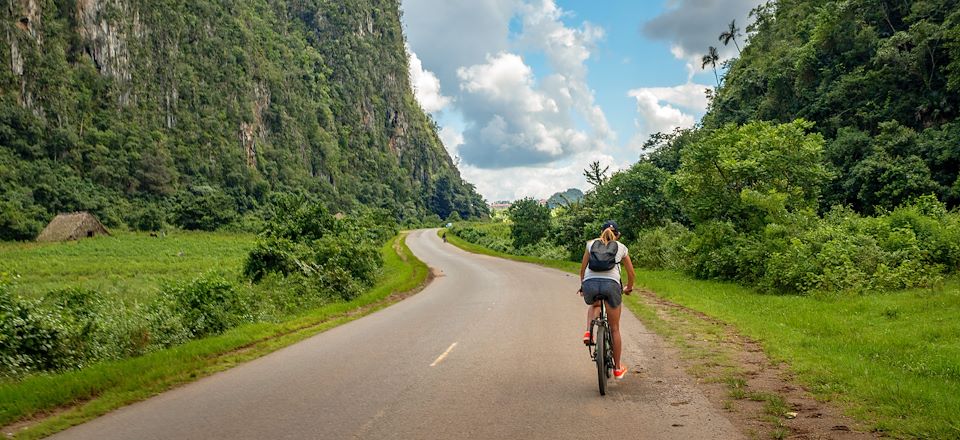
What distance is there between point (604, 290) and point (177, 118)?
11817 centimetres

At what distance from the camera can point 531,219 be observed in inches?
2181

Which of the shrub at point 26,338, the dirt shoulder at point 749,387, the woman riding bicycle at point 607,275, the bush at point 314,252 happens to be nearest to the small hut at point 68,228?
the bush at point 314,252

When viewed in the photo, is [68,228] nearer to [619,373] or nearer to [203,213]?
[203,213]

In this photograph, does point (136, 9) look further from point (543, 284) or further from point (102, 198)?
point (543, 284)

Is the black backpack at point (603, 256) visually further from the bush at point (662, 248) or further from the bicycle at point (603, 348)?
the bush at point (662, 248)

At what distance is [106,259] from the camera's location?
149 ft

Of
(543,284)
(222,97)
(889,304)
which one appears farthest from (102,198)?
(889,304)

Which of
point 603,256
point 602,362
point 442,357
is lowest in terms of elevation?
point 442,357

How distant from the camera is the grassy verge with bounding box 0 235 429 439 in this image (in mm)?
6992

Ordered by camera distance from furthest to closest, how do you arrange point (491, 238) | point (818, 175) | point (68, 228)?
point (491, 238)
point (68, 228)
point (818, 175)

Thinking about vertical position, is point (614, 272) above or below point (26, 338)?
above

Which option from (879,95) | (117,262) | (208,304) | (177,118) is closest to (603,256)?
(208,304)

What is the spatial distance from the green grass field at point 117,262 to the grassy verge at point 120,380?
1118cm

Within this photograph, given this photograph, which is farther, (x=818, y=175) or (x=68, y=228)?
(x=68, y=228)
